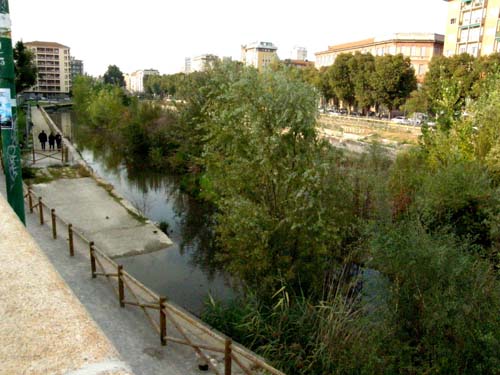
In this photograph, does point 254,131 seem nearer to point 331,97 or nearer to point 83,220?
point 83,220

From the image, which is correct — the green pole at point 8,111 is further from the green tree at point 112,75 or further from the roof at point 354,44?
the green tree at point 112,75

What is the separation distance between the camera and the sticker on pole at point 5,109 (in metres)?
7.30

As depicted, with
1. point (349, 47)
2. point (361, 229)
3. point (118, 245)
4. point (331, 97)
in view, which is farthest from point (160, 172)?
point (349, 47)

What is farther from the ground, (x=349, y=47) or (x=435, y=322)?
(x=349, y=47)

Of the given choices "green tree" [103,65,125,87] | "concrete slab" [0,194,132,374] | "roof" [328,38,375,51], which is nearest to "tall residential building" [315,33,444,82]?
"roof" [328,38,375,51]

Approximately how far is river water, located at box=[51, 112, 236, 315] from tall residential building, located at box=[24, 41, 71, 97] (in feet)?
348

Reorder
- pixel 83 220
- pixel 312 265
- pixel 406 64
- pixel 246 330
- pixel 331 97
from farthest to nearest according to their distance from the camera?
pixel 331 97 < pixel 406 64 < pixel 83 220 < pixel 312 265 < pixel 246 330

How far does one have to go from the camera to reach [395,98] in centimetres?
4478

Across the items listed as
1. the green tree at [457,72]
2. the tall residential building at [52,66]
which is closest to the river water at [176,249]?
the green tree at [457,72]

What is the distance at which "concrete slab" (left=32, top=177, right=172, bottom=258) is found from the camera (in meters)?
12.6

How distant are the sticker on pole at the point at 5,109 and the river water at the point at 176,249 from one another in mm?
4972

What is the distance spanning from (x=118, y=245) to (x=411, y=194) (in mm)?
8758

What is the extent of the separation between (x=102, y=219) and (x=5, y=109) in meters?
7.37

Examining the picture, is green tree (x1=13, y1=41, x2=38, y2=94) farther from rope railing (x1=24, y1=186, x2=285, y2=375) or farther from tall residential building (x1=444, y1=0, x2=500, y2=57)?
tall residential building (x1=444, y1=0, x2=500, y2=57)
